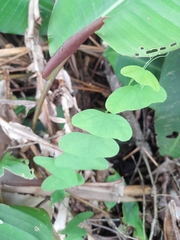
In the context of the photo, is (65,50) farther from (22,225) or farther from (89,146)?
(22,225)

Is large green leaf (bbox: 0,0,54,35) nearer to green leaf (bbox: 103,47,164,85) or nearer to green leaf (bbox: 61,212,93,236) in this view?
green leaf (bbox: 103,47,164,85)

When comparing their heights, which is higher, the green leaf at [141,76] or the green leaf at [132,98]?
the green leaf at [141,76]

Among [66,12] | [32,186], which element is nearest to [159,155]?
[32,186]

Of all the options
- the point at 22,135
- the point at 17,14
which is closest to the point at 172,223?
the point at 22,135

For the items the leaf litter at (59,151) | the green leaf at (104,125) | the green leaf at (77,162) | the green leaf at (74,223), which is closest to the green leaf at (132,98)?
the green leaf at (104,125)

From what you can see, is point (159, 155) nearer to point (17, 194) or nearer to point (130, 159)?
point (130, 159)

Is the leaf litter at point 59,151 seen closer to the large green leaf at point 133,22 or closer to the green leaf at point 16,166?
the green leaf at point 16,166
